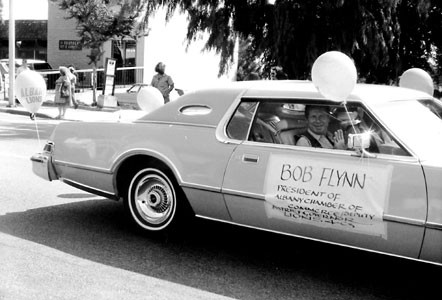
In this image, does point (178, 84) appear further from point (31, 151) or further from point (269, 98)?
point (269, 98)

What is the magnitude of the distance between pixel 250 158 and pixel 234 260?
870 millimetres

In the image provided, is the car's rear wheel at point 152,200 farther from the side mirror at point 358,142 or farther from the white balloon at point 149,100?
the side mirror at point 358,142

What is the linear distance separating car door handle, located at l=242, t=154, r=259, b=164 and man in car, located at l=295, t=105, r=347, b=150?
0.34 m

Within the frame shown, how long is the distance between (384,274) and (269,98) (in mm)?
1622

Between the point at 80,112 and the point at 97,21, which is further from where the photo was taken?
the point at 97,21

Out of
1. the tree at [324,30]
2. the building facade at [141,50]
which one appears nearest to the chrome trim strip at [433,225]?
the tree at [324,30]

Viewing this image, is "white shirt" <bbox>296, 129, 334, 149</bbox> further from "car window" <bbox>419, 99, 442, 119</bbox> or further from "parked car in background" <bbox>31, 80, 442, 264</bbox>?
"car window" <bbox>419, 99, 442, 119</bbox>

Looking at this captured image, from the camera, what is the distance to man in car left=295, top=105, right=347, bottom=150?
14.8 feet

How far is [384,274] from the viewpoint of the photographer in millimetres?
4500

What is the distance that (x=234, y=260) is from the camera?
474 cm

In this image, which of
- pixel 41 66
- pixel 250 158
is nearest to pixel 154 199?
pixel 250 158

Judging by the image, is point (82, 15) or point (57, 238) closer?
point (57, 238)

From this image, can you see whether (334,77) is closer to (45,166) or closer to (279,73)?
(45,166)

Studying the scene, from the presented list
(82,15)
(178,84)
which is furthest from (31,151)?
(178,84)
